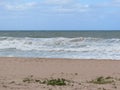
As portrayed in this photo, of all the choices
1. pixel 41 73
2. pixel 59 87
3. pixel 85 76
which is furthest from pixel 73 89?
pixel 41 73

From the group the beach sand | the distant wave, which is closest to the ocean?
the distant wave

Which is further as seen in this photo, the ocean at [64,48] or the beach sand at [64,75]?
the ocean at [64,48]

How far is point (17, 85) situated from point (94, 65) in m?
6.26

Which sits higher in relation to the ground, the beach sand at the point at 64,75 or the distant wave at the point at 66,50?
the beach sand at the point at 64,75

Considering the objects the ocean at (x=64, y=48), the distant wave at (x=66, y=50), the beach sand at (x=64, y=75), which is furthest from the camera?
the ocean at (x=64, y=48)

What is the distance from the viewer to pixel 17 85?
7723mm

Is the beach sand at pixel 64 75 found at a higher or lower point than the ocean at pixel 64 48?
higher

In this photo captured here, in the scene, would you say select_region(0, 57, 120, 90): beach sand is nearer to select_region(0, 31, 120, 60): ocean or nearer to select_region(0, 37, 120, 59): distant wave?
select_region(0, 31, 120, 60): ocean

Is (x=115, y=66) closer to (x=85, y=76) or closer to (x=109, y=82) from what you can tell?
(x=85, y=76)

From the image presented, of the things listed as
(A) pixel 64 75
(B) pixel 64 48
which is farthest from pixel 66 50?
(A) pixel 64 75

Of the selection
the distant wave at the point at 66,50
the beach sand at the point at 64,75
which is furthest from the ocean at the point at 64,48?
the beach sand at the point at 64,75

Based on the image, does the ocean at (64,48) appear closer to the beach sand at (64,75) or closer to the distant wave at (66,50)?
the distant wave at (66,50)

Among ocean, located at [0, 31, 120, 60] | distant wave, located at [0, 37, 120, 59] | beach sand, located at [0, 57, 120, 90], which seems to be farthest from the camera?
ocean, located at [0, 31, 120, 60]

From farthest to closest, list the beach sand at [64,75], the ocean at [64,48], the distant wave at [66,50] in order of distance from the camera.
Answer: the ocean at [64,48]
the distant wave at [66,50]
the beach sand at [64,75]
